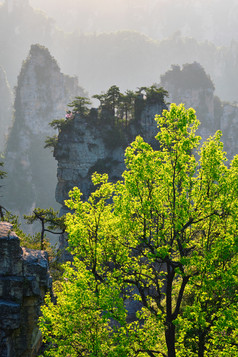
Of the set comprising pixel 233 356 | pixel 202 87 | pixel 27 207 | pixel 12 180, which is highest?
pixel 202 87

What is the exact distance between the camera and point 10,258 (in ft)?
56.5

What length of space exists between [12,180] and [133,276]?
112 m

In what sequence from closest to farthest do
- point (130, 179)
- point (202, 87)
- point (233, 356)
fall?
point (233, 356)
point (130, 179)
point (202, 87)

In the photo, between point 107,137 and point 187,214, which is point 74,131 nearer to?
point 107,137

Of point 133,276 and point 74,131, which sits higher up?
point 74,131

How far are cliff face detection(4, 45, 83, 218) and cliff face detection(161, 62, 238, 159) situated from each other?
1748 inches

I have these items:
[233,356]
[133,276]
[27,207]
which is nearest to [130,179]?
[133,276]

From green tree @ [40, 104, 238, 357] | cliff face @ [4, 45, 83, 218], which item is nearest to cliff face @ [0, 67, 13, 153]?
cliff face @ [4, 45, 83, 218]

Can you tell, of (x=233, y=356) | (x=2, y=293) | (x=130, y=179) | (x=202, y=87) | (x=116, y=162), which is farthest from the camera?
(x=202, y=87)

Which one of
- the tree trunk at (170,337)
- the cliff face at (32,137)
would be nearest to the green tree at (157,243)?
the tree trunk at (170,337)

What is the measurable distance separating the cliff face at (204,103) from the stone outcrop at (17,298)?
102180 mm

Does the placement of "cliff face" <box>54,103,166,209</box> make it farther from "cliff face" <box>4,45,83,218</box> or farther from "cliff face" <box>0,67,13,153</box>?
"cliff face" <box>0,67,13,153</box>

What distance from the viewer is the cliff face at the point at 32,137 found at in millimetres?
118750

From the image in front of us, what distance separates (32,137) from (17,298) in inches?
4448
